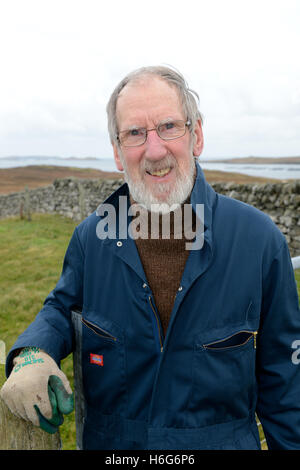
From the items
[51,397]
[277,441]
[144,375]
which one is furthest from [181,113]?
[277,441]

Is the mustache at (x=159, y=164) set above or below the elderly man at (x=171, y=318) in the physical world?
above

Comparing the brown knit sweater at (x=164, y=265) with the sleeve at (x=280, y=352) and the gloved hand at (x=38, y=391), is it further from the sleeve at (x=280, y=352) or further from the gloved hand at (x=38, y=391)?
the gloved hand at (x=38, y=391)

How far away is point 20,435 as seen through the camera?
1.26 m

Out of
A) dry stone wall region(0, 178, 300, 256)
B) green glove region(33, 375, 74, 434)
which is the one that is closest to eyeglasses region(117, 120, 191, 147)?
green glove region(33, 375, 74, 434)

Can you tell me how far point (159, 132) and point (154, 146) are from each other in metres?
0.08

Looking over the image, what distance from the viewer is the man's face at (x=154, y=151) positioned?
1821mm

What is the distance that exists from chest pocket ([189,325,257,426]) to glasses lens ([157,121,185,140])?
100 cm

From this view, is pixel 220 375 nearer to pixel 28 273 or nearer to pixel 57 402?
pixel 57 402

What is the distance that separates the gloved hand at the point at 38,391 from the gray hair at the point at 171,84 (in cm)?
121

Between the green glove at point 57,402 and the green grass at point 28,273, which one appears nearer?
the green glove at point 57,402

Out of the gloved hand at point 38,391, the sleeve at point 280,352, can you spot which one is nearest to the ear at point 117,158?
the sleeve at point 280,352

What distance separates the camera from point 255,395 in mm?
1790

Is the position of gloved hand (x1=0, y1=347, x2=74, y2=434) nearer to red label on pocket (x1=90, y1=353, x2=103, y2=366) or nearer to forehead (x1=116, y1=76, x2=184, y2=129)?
red label on pocket (x1=90, y1=353, x2=103, y2=366)

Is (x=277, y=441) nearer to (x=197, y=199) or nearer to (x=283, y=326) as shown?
(x=283, y=326)
